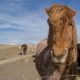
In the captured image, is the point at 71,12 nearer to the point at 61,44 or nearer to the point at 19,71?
the point at 61,44

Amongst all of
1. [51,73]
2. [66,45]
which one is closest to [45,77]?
[51,73]

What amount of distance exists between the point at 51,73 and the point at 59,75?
0.21 meters

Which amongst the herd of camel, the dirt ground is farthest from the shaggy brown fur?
the dirt ground

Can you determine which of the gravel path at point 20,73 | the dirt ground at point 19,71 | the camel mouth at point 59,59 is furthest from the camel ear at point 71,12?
the gravel path at point 20,73

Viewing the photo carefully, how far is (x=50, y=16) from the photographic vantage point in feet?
32.2

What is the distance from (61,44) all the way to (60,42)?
0.05m

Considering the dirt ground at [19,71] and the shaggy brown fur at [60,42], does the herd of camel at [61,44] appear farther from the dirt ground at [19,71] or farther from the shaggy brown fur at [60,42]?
the dirt ground at [19,71]

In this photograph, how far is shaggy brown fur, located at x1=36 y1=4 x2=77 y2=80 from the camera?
950 centimetres

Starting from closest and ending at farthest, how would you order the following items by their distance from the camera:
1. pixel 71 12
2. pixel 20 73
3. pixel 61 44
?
1. pixel 61 44
2. pixel 71 12
3. pixel 20 73

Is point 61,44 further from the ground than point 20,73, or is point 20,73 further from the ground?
point 61,44

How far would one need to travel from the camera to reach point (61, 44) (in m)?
9.48

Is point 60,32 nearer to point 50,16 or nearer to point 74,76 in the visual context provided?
point 50,16

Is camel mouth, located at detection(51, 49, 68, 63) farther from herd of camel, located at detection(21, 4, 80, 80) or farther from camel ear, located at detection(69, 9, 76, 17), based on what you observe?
camel ear, located at detection(69, 9, 76, 17)

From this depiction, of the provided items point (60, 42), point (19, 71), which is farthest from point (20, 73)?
point (60, 42)
